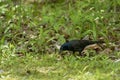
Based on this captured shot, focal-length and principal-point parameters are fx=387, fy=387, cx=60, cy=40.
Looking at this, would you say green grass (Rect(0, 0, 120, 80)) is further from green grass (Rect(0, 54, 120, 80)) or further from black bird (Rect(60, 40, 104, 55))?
black bird (Rect(60, 40, 104, 55))

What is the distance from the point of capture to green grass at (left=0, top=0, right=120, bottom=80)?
16.8ft

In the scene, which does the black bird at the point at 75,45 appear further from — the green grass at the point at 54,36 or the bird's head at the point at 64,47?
the green grass at the point at 54,36

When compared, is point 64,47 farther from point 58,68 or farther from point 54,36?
point 54,36

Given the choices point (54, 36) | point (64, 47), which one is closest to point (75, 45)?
point (64, 47)

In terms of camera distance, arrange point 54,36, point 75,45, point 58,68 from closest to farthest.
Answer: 1. point 58,68
2. point 75,45
3. point 54,36

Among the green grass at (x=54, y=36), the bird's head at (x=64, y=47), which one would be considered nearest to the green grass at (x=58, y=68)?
the green grass at (x=54, y=36)

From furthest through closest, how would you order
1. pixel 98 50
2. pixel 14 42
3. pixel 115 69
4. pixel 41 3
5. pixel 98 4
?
pixel 41 3 < pixel 98 4 < pixel 14 42 < pixel 98 50 < pixel 115 69

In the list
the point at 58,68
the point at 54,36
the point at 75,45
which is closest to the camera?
the point at 58,68

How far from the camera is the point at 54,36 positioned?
21.4 feet

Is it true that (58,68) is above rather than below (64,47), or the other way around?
below

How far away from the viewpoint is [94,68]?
5.20m

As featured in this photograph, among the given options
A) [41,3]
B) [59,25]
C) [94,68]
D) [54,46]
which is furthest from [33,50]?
[41,3]

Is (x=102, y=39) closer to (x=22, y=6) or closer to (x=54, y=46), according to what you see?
(x=54, y=46)

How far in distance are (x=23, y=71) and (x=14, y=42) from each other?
1.42m
